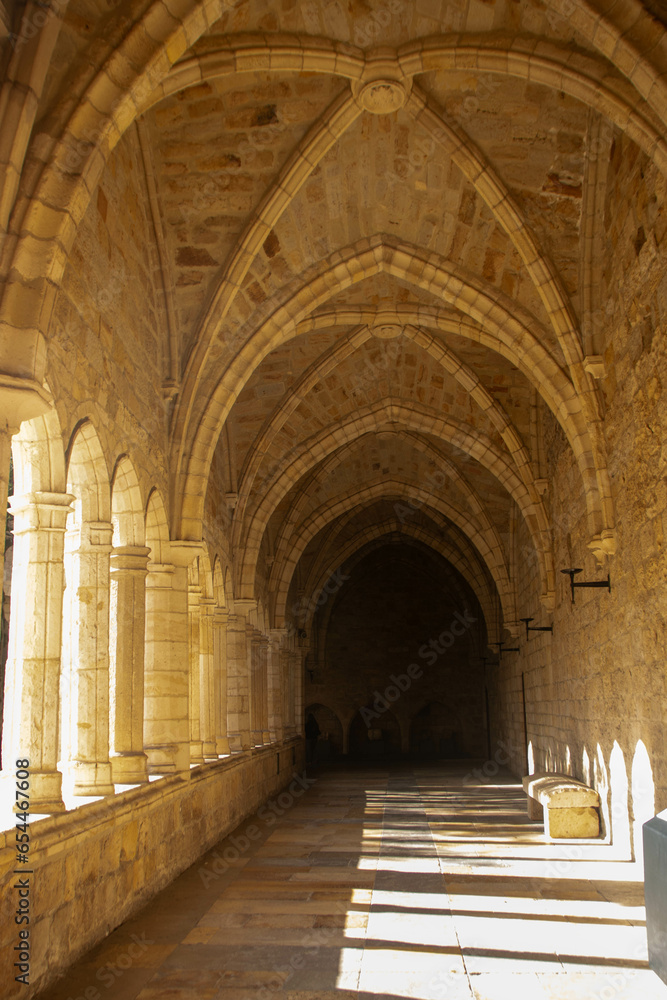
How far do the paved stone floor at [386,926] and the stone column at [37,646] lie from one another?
36.4 inches

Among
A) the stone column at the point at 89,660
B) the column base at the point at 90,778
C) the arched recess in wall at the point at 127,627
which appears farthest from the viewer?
the arched recess in wall at the point at 127,627

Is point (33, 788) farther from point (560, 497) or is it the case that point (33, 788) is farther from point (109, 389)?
point (560, 497)

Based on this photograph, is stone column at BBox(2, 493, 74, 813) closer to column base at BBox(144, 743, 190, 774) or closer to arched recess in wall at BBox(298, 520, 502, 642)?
column base at BBox(144, 743, 190, 774)

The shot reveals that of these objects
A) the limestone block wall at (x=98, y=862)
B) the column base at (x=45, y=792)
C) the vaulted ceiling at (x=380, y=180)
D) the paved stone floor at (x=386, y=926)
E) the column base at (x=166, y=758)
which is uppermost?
the vaulted ceiling at (x=380, y=180)

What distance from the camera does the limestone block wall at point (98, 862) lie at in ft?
11.3

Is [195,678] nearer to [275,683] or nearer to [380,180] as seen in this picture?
[380,180]

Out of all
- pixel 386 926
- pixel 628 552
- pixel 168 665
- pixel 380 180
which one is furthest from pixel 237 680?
pixel 380 180

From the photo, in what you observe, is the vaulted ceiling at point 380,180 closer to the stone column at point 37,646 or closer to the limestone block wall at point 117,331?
the limestone block wall at point 117,331

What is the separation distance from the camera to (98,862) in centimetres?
434

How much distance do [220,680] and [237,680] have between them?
4.14ft

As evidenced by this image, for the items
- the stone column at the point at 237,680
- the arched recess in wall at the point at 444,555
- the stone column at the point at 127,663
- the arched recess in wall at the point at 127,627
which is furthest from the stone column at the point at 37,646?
the arched recess in wall at the point at 444,555

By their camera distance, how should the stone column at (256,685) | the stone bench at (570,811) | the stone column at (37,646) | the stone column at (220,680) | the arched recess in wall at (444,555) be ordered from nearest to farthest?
the stone column at (37,646), the stone bench at (570,811), the stone column at (220,680), the stone column at (256,685), the arched recess in wall at (444,555)

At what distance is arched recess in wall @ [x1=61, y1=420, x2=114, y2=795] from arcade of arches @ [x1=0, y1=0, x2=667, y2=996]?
19 millimetres

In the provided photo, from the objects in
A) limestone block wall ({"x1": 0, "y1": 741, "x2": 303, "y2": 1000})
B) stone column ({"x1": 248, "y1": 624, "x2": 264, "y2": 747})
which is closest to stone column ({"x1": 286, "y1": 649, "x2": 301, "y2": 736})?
stone column ({"x1": 248, "y1": 624, "x2": 264, "y2": 747})
